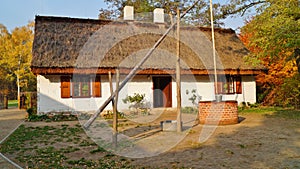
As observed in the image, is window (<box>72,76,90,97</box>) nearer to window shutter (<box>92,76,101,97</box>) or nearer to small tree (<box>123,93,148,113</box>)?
window shutter (<box>92,76,101,97</box>)

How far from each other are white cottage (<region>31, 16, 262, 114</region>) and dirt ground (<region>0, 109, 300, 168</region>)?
4.07 metres

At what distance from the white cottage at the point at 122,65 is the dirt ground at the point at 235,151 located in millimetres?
4072

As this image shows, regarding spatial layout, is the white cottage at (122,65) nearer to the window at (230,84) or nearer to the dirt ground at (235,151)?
the window at (230,84)

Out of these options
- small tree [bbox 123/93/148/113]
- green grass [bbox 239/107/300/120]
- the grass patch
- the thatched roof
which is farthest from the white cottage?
the grass patch

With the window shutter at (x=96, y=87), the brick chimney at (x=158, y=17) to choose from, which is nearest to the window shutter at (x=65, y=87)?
the window shutter at (x=96, y=87)

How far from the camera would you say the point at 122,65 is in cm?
1264

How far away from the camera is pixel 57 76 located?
12195 millimetres

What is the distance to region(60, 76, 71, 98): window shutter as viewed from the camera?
12.1 m

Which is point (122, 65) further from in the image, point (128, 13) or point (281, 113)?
point (281, 113)

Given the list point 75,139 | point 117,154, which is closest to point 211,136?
point 117,154

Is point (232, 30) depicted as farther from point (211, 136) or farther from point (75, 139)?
point (75, 139)

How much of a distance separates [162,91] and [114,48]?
344 cm

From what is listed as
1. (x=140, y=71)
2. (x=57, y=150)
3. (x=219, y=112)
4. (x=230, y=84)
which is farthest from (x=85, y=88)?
(x=230, y=84)

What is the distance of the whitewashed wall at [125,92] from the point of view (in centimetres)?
1201
